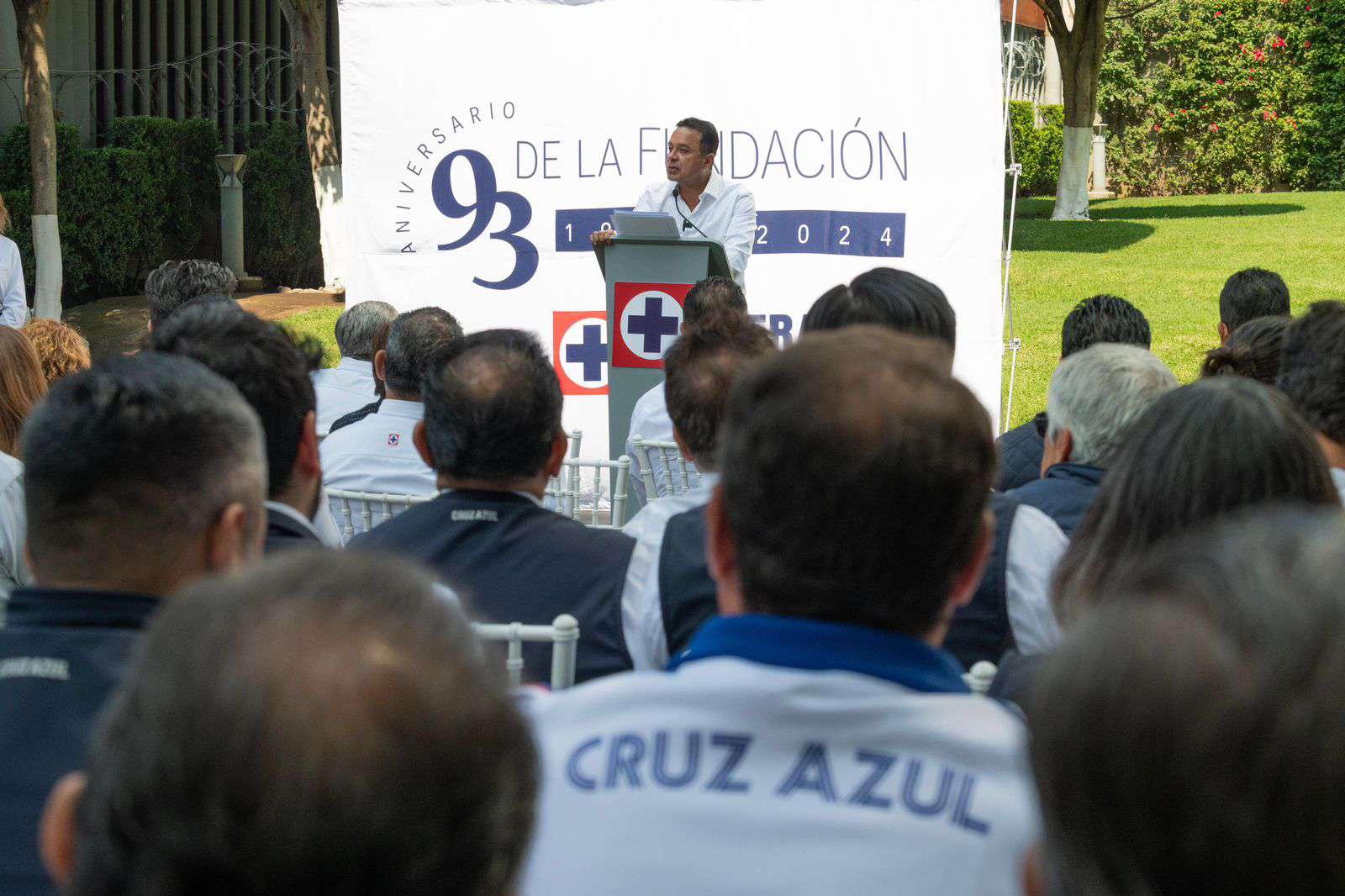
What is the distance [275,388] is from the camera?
2.56 m

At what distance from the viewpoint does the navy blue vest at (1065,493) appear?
2.92m

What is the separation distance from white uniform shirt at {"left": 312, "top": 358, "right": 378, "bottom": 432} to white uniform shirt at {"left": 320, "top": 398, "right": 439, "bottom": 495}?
2.77 ft

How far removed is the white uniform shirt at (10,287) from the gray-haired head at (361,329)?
2058 millimetres

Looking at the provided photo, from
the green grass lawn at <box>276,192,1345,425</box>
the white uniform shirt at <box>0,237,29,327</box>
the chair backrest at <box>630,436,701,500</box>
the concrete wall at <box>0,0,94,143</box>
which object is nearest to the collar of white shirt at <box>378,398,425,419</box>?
the chair backrest at <box>630,436,701,500</box>

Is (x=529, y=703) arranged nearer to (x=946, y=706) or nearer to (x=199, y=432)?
(x=946, y=706)

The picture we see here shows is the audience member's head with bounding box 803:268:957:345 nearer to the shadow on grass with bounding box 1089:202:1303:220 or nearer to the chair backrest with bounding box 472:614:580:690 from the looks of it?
the chair backrest with bounding box 472:614:580:690

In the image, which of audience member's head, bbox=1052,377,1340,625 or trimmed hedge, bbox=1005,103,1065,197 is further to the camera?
trimmed hedge, bbox=1005,103,1065,197

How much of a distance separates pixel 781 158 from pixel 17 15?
7.15 meters

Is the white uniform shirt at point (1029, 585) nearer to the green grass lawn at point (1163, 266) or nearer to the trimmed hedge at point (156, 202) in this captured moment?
the green grass lawn at point (1163, 266)

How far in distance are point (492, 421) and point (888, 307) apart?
0.94 m

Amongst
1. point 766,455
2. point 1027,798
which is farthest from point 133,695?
point 1027,798

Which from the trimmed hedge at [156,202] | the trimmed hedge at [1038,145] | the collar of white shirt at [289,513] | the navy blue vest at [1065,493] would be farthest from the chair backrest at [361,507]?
the trimmed hedge at [1038,145]

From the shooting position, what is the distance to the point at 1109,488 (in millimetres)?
2006

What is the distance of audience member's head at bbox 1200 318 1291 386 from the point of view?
3912mm
